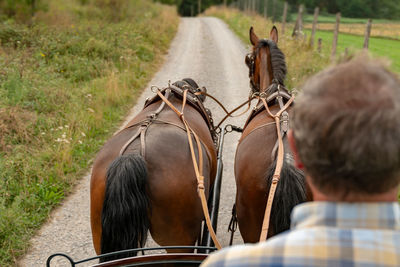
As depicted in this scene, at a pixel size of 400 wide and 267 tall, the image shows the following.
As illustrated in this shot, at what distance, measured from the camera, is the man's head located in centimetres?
80

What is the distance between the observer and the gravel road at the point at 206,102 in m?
3.78

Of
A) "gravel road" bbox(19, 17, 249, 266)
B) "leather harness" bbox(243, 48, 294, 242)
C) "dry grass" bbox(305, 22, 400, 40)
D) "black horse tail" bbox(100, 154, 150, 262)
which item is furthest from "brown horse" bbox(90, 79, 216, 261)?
"dry grass" bbox(305, 22, 400, 40)

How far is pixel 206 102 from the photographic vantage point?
845 cm

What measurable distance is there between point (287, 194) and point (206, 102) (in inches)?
245

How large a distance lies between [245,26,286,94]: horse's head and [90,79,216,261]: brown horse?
1.55 m

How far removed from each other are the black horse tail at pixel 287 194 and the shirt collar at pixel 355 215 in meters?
1.51

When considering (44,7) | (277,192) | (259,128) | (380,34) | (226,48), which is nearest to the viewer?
(277,192)

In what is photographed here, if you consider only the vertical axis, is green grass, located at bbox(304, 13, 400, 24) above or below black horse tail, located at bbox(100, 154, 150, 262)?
above

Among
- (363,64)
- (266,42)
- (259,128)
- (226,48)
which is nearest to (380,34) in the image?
(226,48)

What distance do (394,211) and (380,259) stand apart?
120 millimetres

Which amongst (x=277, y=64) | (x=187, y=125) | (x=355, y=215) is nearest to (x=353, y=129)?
(x=355, y=215)

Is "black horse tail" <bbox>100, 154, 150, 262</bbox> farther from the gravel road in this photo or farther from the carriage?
the gravel road

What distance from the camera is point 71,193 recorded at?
15.3 feet

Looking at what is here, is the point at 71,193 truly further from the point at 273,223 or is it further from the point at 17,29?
the point at 17,29
